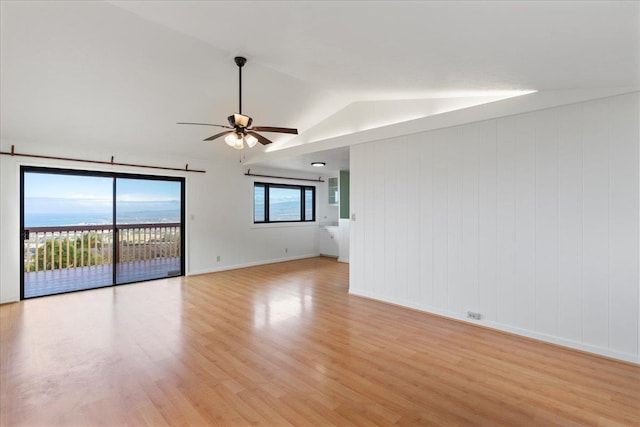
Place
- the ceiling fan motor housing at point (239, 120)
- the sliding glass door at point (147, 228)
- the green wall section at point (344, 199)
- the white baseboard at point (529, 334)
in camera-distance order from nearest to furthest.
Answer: the white baseboard at point (529, 334), the ceiling fan motor housing at point (239, 120), the sliding glass door at point (147, 228), the green wall section at point (344, 199)

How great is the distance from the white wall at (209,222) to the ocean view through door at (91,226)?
0.46ft

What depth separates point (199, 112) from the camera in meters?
4.30

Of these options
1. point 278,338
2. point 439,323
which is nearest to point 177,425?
point 278,338

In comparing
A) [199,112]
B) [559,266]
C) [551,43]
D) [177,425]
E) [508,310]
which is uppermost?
[199,112]

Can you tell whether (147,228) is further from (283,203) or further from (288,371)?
(288,371)

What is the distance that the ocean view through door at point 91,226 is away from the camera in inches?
191

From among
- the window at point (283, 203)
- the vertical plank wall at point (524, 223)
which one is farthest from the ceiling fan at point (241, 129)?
the window at point (283, 203)

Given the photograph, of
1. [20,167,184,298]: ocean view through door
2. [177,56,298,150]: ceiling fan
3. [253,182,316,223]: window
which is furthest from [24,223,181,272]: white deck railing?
[177,56,298,150]: ceiling fan

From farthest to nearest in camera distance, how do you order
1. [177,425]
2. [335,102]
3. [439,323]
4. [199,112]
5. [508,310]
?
[335,102], [199,112], [439,323], [508,310], [177,425]

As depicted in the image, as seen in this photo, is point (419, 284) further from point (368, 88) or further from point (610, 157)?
point (368, 88)

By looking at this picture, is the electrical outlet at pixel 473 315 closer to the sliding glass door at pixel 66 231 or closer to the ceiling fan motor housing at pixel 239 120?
the ceiling fan motor housing at pixel 239 120

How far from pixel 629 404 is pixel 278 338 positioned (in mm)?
2674

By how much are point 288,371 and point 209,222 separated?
4503 mm

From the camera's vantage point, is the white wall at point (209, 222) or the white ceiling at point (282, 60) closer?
the white ceiling at point (282, 60)
